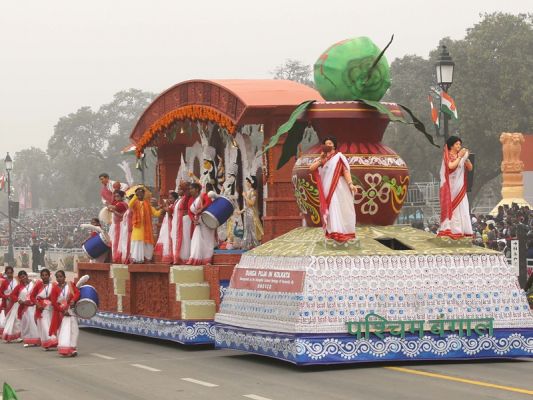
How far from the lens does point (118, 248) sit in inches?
854

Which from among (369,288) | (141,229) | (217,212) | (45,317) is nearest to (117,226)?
(141,229)

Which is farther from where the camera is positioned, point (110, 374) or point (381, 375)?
point (110, 374)

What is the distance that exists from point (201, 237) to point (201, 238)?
1cm

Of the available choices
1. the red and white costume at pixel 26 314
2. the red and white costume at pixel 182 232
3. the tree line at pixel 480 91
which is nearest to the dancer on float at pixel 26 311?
the red and white costume at pixel 26 314

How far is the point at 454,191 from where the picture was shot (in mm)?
15523

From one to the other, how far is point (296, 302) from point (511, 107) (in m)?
51.2

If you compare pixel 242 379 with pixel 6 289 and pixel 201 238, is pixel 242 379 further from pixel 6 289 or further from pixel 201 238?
pixel 6 289

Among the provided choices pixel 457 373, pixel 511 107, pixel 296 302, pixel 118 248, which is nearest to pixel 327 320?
pixel 296 302

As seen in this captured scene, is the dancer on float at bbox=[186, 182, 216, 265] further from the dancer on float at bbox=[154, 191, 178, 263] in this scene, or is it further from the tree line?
the tree line

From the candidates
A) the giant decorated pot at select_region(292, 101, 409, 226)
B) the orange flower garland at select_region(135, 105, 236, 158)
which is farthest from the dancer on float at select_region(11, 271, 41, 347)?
the giant decorated pot at select_region(292, 101, 409, 226)

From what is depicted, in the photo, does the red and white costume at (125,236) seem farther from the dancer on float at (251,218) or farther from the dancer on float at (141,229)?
the dancer on float at (251,218)

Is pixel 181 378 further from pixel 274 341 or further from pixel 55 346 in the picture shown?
pixel 55 346

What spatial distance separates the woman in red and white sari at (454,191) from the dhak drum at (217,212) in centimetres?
399

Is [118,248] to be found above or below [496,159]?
below
